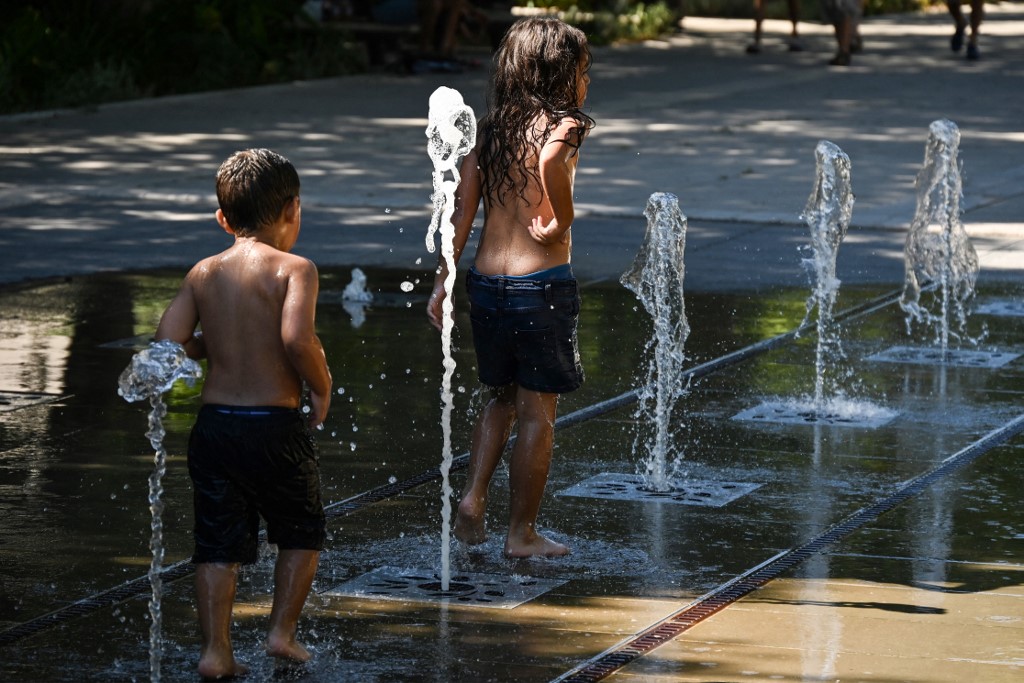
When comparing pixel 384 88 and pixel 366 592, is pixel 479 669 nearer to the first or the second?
pixel 366 592

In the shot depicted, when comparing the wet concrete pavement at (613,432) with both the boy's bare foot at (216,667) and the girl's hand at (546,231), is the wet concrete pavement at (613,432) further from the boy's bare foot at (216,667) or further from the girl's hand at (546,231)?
the girl's hand at (546,231)

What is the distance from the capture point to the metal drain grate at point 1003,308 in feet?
33.2

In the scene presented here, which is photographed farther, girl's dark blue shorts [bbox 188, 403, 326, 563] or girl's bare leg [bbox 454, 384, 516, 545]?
girl's bare leg [bbox 454, 384, 516, 545]

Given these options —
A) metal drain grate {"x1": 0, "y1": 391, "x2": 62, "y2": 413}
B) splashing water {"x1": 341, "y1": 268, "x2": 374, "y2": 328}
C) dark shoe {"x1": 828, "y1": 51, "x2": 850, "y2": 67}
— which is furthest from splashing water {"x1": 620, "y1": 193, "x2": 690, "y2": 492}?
dark shoe {"x1": 828, "y1": 51, "x2": 850, "y2": 67}

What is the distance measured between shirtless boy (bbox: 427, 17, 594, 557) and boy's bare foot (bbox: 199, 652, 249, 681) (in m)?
1.30

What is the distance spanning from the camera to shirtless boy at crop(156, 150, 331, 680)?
4.52 m

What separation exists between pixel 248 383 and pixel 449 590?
1.12 m

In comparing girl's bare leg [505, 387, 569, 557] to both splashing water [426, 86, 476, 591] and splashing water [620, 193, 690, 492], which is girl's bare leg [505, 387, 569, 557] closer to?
splashing water [426, 86, 476, 591]

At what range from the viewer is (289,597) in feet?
15.3

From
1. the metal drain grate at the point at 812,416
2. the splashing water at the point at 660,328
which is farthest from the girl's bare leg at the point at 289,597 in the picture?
the metal drain grate at the point at 812,416

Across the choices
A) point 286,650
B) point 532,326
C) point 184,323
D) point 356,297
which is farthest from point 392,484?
point 356,297

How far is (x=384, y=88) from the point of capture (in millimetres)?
22953

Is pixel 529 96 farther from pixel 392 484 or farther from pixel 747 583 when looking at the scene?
pixel 392 484

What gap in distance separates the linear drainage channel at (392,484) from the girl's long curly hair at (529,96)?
54.2 inches
